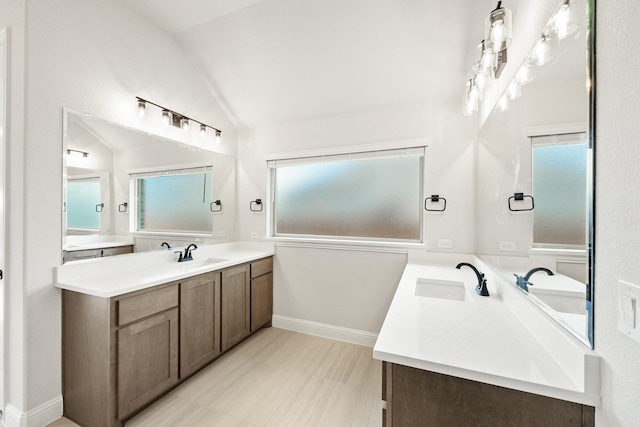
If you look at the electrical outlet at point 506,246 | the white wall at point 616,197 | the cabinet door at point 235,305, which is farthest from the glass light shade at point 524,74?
the cabinet door at point 235,305

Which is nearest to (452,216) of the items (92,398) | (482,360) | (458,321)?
(458,321)

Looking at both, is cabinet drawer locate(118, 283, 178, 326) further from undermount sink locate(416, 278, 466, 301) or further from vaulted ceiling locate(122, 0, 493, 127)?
vaulted ceiling locate(122, 0, 493, 127)

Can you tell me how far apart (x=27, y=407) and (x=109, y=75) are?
2301mm

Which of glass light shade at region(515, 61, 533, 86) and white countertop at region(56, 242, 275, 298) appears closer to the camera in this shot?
glass light shade at region(515, 61, 533, 86)

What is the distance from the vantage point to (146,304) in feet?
5.46

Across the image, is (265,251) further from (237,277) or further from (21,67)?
(21,67)

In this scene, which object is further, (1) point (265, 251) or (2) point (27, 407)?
(1) point (265, 251)

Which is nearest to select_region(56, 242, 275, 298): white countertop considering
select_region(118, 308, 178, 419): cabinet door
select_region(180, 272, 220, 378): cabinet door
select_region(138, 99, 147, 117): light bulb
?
select_region(180, 272, 220, 378): cabinet door

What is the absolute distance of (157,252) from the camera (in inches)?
92.3

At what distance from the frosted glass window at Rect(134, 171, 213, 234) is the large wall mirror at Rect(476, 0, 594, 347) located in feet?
9.08

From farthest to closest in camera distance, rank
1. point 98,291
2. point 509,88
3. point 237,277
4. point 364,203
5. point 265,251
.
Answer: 1. point 265,251
2. point 364,203
3. point 237,277
4. point 98,291
5. point 509,88

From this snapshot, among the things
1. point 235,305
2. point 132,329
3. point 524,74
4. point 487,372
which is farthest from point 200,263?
point 524,74

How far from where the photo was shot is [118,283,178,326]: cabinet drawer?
1540 millimetres

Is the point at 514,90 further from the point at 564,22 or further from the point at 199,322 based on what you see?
the point at 199,322
